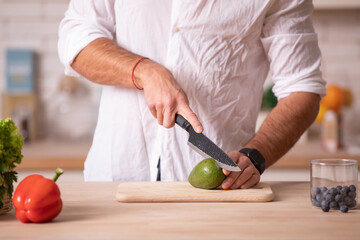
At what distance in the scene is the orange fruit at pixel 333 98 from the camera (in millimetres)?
2926

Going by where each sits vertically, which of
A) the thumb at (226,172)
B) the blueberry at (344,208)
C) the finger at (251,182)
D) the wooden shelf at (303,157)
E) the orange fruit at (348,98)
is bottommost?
the wooden shelf at (303,157)

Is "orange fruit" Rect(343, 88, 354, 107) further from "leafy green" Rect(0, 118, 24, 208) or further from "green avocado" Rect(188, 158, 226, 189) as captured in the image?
"leafy green" Rect(0, 118, 24, 208)

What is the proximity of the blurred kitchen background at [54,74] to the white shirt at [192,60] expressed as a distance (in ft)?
5.00

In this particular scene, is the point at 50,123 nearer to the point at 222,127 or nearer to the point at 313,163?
the point at 222,127

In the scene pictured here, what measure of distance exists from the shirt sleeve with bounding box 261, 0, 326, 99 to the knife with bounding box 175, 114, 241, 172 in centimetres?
40

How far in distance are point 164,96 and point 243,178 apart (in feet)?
0.92

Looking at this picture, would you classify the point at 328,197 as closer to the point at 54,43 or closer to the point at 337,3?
the point at 337,3

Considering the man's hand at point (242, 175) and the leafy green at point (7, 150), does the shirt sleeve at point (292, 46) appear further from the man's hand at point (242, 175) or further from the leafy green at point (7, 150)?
the leafy green at point (7, 150)

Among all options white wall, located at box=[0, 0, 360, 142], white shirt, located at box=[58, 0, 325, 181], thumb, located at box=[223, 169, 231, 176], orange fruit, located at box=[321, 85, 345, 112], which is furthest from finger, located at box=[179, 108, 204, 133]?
white wall, located at box=[0, 0, 360, 142]

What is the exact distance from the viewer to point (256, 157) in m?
1.39

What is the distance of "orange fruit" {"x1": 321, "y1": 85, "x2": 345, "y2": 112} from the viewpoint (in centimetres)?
293

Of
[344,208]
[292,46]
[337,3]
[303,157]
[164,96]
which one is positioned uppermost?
[337,3]


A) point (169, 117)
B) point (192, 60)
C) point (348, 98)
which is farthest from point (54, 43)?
point (169, 117)

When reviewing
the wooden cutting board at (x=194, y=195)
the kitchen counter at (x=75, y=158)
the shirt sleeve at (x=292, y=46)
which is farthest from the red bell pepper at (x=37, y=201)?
the kitchen counter at (x=75, y=158)
